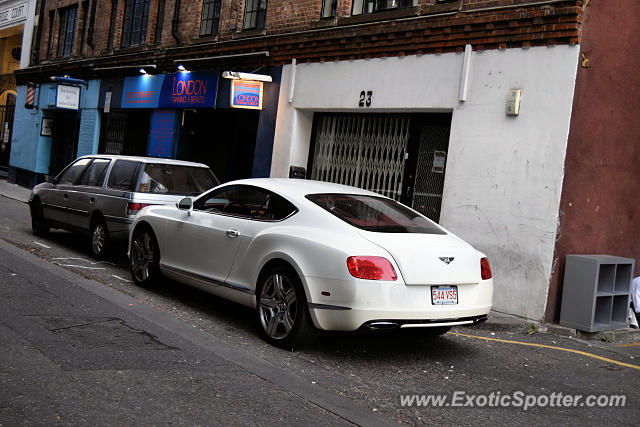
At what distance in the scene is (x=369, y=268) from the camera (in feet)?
19.5

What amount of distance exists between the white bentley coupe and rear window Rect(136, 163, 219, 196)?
2.53 m

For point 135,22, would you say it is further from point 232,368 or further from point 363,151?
point 232,368

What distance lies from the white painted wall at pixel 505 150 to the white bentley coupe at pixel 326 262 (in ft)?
9.12

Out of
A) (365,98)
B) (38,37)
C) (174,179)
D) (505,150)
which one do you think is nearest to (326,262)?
(505,150)

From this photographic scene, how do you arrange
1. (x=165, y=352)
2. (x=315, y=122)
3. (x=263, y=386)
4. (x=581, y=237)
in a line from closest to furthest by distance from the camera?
(x=263, y=386) → (x=165, y=352) → (x=581, y=237) → (x=315, y=122)

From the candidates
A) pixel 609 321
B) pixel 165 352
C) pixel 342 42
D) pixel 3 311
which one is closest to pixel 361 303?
pixel 165 352

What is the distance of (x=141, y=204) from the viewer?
9.98m

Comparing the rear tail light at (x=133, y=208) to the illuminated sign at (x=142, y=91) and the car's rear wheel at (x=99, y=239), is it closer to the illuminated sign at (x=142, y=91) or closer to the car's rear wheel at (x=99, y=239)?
the car's rear wheel at (x=99, y=239)

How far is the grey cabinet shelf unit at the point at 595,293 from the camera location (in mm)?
8828

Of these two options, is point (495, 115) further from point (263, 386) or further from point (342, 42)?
point (263, 386)

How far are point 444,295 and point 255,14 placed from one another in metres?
10.8

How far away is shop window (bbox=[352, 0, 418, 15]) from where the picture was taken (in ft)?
38.9

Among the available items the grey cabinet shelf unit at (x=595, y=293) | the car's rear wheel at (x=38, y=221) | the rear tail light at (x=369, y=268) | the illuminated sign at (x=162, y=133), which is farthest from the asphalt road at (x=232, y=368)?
the illuminated sign at (x=162, y=133)

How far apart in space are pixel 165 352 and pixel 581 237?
6.12 m
